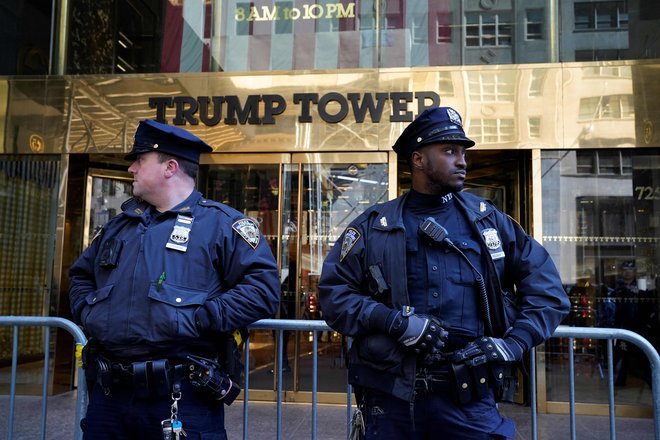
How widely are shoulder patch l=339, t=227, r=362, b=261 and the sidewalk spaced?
12.1 feet

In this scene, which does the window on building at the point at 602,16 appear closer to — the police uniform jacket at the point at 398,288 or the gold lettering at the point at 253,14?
the gold lettering at the point at 253,14

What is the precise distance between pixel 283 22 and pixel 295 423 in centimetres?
522

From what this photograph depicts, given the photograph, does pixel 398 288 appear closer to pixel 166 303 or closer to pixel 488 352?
pixel 488 352

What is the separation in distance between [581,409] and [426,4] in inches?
217

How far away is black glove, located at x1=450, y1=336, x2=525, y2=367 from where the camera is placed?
2074 mm

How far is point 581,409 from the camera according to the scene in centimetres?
684

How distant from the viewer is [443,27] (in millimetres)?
7711

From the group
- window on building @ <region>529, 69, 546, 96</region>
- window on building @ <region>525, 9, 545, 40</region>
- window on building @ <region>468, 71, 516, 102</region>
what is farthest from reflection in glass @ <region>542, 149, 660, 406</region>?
window on building @ <region>525, 9, 545, 40</region>

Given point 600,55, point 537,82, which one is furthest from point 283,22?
point 600,55

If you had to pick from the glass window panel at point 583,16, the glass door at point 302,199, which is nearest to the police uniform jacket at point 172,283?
the glass door at point 302,199

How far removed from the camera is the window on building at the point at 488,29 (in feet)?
24.9

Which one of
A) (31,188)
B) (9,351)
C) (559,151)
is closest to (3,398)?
(9,351)

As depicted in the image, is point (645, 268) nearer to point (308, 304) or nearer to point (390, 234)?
point (308, 304)

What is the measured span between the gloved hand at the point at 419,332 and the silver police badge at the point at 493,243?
0.40 meters
